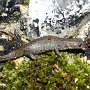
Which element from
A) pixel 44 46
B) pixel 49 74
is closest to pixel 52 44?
pixel 44 46

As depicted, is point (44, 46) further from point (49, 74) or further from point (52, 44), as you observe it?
point (49, 74)

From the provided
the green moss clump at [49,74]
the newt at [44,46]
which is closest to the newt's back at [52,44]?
the newt at [44,46]

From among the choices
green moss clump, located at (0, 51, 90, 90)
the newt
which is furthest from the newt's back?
green moss clump, located at (0, 51, 90, 90)

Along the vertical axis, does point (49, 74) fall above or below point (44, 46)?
below

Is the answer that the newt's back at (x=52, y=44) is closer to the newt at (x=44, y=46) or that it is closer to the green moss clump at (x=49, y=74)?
the newt at (x=44, y=46)

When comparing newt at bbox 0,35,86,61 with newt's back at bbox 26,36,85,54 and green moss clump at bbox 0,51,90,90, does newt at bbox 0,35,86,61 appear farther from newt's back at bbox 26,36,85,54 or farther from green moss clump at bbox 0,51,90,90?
green moss clump at bbox 0,51,90,90
